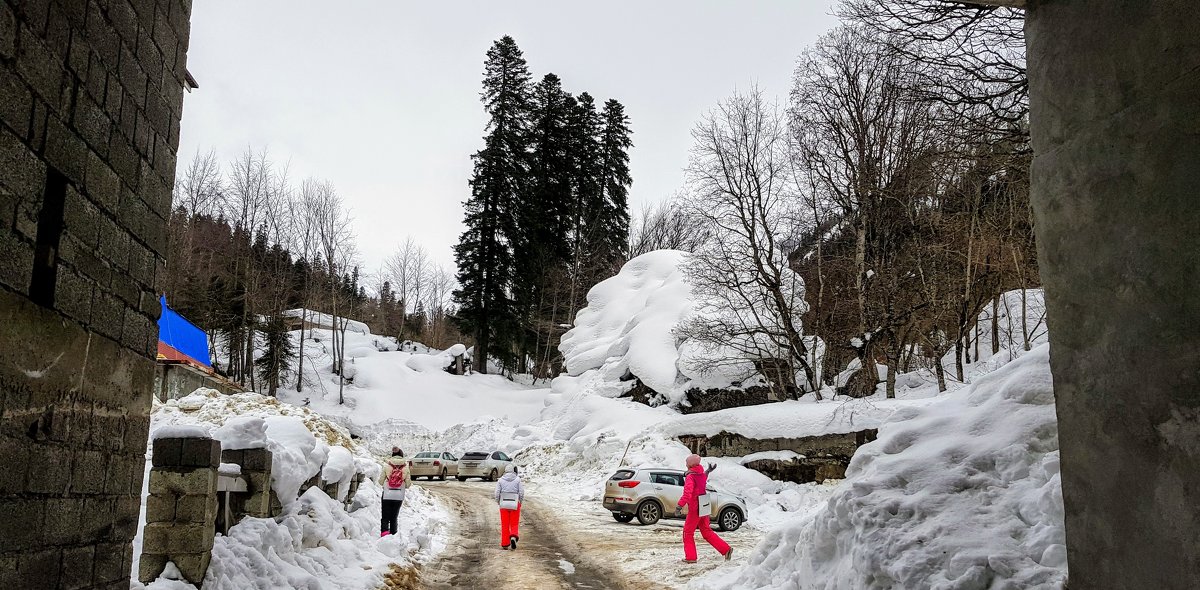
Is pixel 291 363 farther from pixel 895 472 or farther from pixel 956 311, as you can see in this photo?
pixel 895 472

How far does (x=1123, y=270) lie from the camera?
3576 millimetres

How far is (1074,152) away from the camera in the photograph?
3.96 metres

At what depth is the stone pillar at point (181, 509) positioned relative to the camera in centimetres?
633

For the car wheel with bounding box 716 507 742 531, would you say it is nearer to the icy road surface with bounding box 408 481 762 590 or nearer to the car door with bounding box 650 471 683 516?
the icy road surface with bounding box 408 481 762 590

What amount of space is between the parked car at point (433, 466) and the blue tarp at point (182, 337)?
372 inches

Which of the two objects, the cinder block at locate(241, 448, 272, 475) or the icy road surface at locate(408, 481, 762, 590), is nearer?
the cinder block at locate(241, 448, 272, 475)

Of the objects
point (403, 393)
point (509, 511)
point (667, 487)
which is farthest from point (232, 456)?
point (403, 393)

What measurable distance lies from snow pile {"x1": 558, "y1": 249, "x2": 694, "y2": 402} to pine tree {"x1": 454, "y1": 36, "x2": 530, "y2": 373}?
8643 mm

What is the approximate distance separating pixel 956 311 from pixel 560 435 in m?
15.5

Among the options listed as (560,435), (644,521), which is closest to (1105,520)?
(644,521)

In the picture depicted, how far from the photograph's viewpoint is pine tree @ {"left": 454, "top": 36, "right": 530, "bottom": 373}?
46000 millimetres

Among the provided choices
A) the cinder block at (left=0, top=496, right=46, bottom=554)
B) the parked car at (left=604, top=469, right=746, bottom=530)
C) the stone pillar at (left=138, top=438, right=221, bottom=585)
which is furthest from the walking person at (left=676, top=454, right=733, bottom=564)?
the cinder block at (left=0, top=496, right=46, bottom=554)

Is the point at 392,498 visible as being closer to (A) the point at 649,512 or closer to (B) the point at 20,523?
(A) the point at 649,512

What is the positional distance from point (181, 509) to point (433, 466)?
22.6 meters
